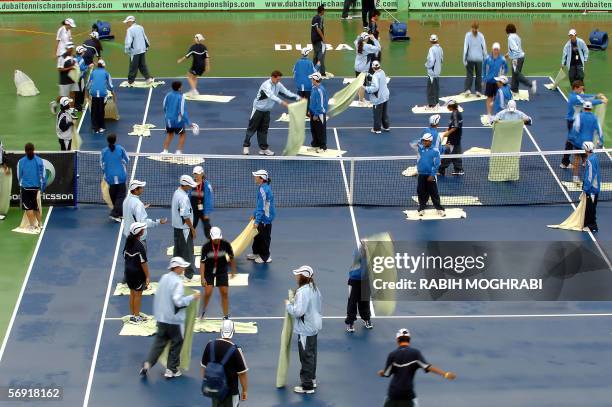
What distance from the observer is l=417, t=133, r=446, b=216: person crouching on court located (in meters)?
26.4

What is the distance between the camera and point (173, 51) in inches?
1606

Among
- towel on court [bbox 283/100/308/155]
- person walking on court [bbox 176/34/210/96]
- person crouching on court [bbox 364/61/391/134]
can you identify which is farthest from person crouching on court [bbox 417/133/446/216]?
person walking on court [bbox 176/34/210/96]

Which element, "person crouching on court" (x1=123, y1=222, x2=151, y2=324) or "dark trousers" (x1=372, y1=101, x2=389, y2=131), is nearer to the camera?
"person crouching on court" (x1=123, y1=222, x2=151, y2=324)

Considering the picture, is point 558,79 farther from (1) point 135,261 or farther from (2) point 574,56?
(1) point 135,261

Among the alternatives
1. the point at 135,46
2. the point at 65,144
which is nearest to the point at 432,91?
the point at 135,46

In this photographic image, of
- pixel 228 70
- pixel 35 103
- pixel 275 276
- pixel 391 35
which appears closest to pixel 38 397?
pixel 275 276

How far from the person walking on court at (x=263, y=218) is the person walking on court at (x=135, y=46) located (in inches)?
501

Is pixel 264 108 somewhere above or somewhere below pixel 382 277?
above

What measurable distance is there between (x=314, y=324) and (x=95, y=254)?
22.6 feet

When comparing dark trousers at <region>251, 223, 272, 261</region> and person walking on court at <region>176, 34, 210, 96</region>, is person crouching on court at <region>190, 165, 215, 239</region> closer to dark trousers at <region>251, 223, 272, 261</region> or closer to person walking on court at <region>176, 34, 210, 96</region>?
dark trousers at <region>251, 223, 272, 261</region>

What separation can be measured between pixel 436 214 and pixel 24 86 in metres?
14.3

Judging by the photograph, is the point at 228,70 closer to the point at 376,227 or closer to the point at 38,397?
the point at 376,227

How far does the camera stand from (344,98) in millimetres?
32719

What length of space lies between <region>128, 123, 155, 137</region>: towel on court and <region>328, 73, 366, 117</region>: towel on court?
15.2ft
